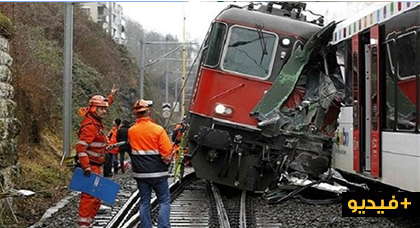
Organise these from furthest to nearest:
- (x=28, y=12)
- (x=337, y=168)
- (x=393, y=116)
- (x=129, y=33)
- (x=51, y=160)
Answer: (x=129, y=33) < (x=28, y=12) < (x=51, y=160) < (x=337, y=168) < (x=393, y=116)

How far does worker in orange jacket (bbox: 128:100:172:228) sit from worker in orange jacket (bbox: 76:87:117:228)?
0.63 metres

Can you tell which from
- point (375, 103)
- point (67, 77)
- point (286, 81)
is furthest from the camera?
point (67, 77)

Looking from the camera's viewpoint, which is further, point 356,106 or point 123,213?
point 123,213

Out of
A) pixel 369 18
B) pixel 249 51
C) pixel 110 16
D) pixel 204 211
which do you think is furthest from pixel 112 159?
pixel 110 16

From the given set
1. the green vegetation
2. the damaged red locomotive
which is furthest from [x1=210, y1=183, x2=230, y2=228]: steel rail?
the green vegetation

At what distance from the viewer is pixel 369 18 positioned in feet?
30.4

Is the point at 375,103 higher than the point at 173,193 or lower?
higher

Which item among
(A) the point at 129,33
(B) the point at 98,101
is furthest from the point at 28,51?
(A) the point at 129,33

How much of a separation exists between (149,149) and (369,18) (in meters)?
3.37

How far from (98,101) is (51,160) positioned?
9.79 m

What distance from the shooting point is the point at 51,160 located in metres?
18.5

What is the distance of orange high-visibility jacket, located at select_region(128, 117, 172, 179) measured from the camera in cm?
867

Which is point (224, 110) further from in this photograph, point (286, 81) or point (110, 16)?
point (110, 16)

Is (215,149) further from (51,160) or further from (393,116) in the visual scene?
(51,160)
